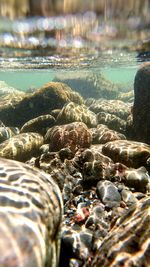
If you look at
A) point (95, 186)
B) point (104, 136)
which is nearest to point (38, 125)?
point (104, 136)

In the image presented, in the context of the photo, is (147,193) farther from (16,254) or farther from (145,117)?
(145,117)

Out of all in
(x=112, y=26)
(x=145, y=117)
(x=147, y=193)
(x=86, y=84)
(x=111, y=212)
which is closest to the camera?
(x=111, y=212)

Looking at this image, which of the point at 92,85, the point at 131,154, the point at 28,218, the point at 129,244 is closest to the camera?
the point at 28,218

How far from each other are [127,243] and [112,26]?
26.5 ft

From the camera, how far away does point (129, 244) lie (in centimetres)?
333

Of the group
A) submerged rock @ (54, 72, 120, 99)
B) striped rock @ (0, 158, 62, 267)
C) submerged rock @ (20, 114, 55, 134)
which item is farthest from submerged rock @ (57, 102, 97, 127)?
submerged rock @ (54, 72, 120, 99)

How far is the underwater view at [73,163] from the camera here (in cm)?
320

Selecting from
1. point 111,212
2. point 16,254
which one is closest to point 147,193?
point 111,212

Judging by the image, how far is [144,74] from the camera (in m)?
12.3

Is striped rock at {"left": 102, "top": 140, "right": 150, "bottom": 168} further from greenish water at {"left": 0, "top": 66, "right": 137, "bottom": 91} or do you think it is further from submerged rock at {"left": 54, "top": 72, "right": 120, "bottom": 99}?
greenish water at {"left": 0, "top": 66, "right": 137, "bottom": 91}

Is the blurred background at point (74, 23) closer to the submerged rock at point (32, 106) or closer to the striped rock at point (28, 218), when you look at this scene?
the submerged rock at point (32, 106)

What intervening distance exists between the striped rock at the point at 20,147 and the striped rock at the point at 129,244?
22.0 ft

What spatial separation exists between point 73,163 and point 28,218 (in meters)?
4.54

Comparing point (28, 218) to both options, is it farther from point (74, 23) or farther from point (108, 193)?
point (74, 23)
